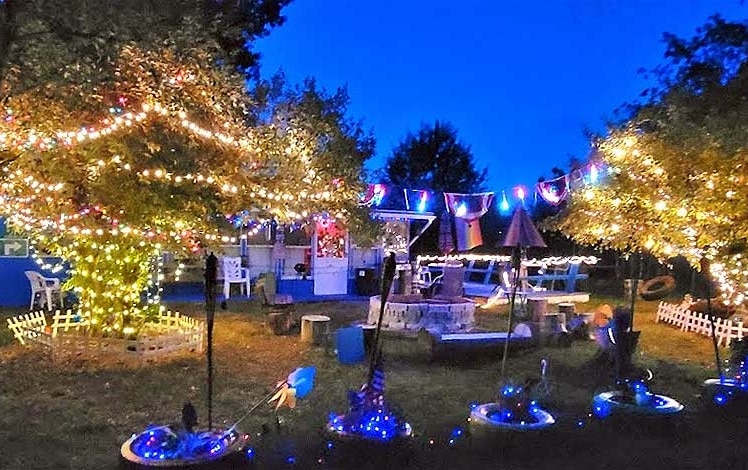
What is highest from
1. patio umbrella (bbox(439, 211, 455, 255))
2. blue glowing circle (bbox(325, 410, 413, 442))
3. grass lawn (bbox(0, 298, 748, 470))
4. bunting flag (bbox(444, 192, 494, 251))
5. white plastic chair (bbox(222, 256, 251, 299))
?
bunting flag (bbox(444, 192, 494, 251))

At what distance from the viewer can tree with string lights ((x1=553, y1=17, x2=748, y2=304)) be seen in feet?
25.4

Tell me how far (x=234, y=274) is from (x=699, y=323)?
10.3 m

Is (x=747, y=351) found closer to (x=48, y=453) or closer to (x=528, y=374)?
(x=528, y=374)

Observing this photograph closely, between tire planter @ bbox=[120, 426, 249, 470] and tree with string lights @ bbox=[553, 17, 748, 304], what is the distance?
218 inches

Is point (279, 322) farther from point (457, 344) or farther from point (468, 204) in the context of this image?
point (468, 204)

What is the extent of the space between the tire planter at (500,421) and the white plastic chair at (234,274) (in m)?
11.8

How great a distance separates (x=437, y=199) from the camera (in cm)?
2377

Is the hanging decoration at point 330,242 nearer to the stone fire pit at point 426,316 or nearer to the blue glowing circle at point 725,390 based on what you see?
the stone fire pit at point 426,316

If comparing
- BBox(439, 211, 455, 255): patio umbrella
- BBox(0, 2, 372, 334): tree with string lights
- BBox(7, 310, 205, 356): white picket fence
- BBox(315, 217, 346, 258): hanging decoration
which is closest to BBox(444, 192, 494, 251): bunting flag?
BBox(439, 211, 455, 255): patio umbrella

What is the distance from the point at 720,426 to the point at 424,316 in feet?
17.7

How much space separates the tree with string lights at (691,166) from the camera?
773cm

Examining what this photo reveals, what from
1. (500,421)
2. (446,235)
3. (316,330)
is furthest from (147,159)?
(446,235)

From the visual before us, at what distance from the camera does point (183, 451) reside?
4.21m

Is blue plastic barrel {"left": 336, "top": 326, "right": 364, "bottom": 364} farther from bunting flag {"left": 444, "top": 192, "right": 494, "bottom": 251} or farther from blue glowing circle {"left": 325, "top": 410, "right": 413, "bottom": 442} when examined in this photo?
bunting flag {"left": 444, "top": 192, "right": 494, "bottom": 251}
